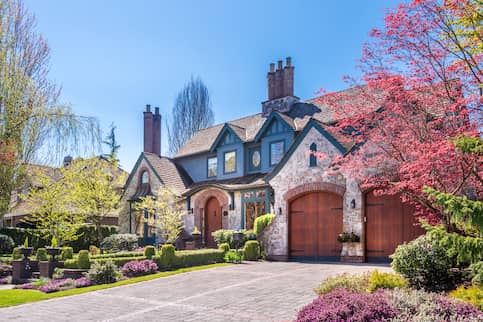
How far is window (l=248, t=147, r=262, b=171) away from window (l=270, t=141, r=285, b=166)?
1039mm

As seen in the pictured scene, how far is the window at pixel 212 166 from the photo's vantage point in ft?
89.9

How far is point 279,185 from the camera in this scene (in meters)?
19.9

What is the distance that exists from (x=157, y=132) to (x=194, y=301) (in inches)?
910

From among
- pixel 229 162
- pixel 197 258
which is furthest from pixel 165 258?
pixel 229 162

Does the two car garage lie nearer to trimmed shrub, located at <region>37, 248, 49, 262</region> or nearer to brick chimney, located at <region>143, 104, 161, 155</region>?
trimmed shrub, located at <region>37, 248, 49, 262</region>

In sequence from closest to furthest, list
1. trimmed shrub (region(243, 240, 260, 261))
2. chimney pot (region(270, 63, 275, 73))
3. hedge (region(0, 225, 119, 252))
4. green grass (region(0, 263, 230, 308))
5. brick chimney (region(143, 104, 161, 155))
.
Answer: green grass (region(0, 263, 230, 308)) → trimmed shrub (region(243, 240, 260, 261)) → hedge (region(0, 225, 119, 252)) → chimney pot (region(270, 63, 275, 73)) → brick chimney (region(143, 104, 161, 155))

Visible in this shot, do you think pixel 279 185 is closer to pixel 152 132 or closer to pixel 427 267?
pixel 427 267

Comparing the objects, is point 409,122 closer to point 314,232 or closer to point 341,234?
point 341,234

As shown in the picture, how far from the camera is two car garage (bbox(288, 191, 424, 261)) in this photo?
16.3 metres

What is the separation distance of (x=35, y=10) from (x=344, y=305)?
39.1 feet

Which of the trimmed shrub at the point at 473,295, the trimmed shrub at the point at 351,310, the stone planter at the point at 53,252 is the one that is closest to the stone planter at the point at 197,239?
the stone planter at the point at 53,252

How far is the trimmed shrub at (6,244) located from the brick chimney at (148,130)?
1136 centimetres

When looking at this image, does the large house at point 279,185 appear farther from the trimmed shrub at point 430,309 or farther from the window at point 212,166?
the trimmed shrub at point 430,309

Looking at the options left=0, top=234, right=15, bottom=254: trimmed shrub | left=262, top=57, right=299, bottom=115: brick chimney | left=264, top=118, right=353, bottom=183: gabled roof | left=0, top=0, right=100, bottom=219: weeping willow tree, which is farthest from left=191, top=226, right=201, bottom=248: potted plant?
left=0, top=0, right=100, bottom=219: weeping willow tree
